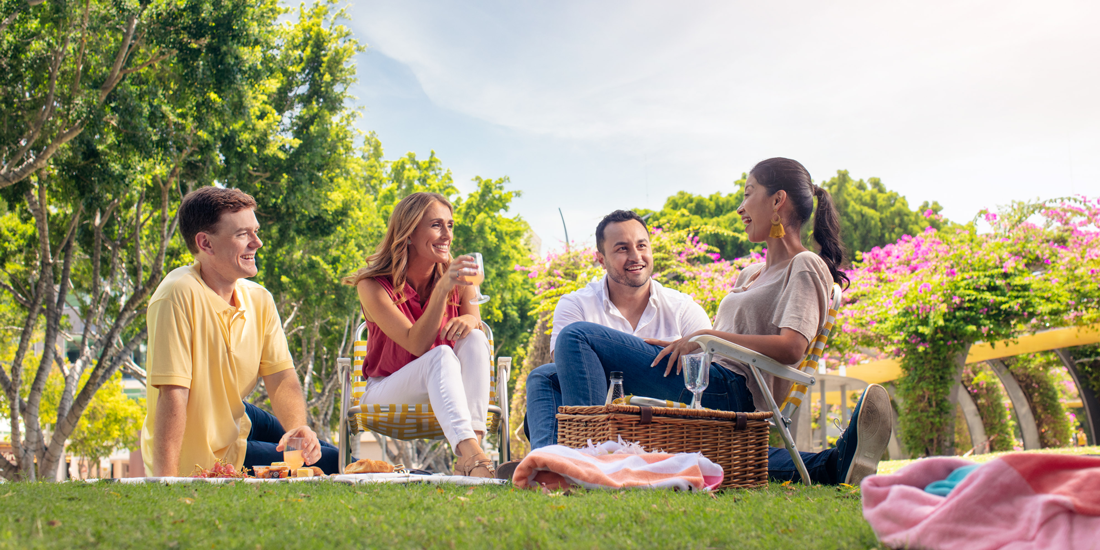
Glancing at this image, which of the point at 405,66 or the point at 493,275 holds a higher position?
the point at 405,66

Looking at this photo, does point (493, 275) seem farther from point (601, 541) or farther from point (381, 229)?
point (601, 541)

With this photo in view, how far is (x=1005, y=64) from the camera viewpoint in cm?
1778

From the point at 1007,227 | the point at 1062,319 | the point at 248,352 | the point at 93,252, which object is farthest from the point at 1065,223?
the point at 93,252

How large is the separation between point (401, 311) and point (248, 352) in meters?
0.75

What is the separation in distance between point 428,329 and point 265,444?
3.10 ft

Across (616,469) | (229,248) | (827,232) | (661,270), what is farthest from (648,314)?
(661,270)

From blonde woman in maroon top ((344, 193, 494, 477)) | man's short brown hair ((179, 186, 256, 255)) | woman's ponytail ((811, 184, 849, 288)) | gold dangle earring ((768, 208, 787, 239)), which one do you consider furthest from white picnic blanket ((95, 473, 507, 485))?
woman's ponytail ((811, 184, 849, 288))

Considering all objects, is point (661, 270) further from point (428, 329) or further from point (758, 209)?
point (428, 329)

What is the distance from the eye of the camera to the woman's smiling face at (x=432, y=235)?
396cm

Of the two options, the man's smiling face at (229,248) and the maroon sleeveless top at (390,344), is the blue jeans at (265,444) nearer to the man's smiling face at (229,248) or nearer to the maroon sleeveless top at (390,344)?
the maroon sleeveless top at (390,344)

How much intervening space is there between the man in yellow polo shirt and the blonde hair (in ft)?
1.82

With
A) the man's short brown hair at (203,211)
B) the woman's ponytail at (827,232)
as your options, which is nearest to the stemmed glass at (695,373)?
the woman's ponytail at (827,232)

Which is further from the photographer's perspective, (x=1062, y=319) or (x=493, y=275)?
(x=493, y=275)

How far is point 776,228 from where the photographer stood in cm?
355
